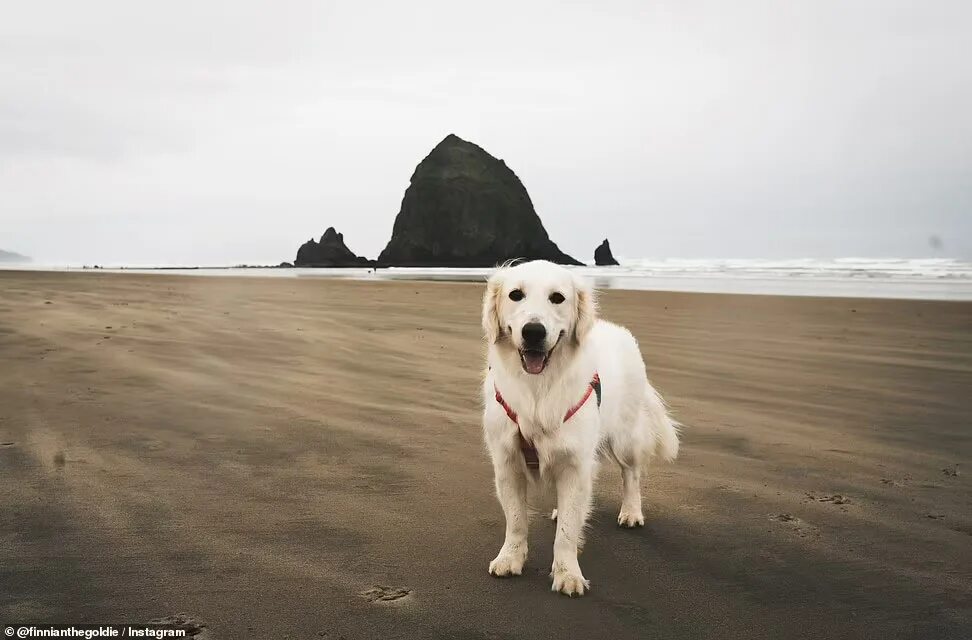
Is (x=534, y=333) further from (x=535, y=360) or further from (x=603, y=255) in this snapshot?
(x=603, y=255)

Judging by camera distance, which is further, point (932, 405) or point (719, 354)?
point (719, 354)

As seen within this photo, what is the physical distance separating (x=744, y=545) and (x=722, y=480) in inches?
39.1

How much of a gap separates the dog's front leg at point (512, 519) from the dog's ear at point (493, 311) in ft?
2.13

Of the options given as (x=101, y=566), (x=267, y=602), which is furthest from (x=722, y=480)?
(x=101, y=566)

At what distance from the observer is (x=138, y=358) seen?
777 centimetres

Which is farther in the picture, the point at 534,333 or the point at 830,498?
the point at 830,498

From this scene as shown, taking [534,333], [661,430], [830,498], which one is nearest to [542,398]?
[534,333]

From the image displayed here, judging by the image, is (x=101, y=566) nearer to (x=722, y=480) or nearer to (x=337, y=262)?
(x=722, y=480)

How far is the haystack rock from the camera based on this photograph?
3930 inches

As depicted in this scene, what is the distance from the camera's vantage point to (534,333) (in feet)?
10.8

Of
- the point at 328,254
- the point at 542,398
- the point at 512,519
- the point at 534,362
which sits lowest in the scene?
the point at 512,519

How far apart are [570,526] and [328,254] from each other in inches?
3905

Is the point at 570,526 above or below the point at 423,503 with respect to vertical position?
above

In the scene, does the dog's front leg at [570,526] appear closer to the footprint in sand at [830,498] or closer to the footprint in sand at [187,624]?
the footprint in sand at [187,624]
